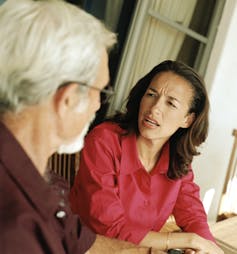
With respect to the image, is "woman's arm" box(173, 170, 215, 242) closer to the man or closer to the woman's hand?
the woman's hand

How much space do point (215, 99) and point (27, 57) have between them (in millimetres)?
2660

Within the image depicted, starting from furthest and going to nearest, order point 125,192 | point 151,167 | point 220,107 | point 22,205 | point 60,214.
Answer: point 220,107 < point 151,167 < point 125,192 < point 60,214 < point 22,205

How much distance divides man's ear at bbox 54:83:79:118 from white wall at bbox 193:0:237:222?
2.48 m

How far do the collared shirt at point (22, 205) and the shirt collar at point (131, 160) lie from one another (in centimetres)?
85

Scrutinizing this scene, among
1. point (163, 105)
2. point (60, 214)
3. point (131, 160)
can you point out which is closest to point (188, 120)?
point (163, 105)

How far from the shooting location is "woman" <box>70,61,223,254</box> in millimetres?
1600

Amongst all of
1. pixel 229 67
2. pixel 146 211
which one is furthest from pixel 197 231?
pixel 229 67

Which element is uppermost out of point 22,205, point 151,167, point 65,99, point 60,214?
point 65,99

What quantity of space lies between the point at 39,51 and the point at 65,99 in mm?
121

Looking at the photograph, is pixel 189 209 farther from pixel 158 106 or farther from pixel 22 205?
pixel 22 205

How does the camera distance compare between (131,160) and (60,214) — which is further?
(131,160)

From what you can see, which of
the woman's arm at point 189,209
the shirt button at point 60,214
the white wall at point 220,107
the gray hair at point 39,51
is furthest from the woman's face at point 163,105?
the white wall at point 220,107

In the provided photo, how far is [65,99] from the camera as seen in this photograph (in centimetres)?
88

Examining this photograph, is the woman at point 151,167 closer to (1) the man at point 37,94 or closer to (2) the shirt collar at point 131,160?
(2) the shirt collar at point 131,160
